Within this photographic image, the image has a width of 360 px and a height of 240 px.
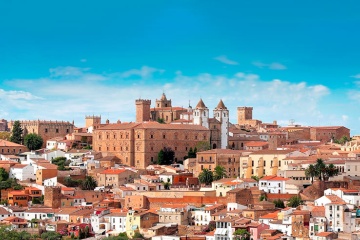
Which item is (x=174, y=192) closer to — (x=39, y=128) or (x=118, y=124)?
(x=118, y=124)

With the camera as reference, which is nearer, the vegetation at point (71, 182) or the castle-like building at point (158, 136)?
the vegetation at point (71, 182)

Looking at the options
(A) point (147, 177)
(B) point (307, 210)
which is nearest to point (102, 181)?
(A) point (147, 177)

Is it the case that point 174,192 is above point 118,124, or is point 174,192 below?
below

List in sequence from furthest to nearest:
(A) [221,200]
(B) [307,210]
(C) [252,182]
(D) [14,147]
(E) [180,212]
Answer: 1. (D) [14,147]
2. (C) [252,182]
3. (A) [221,200]
4. (E) [180,212]
5. (B) [307,210]

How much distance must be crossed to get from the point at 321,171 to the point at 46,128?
3220 cm

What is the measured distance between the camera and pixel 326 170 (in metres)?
46.8

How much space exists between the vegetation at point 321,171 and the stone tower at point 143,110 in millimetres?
27307

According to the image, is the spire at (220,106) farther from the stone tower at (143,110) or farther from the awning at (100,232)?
the awning at (100,232)

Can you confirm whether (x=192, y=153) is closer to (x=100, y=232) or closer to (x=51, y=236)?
(x=100, y=232)

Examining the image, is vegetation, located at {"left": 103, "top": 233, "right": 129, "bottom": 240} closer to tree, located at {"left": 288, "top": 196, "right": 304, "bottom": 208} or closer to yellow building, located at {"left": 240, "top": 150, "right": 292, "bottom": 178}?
tree, located at {"left": 288, "top": 196, "right": 304, "bottom": 208}

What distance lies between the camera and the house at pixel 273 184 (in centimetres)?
4775

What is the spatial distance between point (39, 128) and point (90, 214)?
27445 millimetres

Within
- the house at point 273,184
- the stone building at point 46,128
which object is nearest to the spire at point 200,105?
the stone building at point 46,128

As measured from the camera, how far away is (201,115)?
67.5 meters
